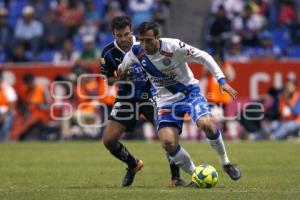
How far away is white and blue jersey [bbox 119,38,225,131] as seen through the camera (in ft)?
38.3

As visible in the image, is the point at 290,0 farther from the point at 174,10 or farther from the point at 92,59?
the point at 92,59

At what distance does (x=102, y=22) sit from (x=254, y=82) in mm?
5813

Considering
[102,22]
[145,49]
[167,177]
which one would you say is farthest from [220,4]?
[145,49]

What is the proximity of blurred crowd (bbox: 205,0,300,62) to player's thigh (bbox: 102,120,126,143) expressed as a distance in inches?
512

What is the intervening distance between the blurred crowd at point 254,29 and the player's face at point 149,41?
14.0m

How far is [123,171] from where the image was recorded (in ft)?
49.5

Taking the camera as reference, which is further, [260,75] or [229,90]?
[260,75]

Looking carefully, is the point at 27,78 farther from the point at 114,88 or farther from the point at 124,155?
the point at 124,155

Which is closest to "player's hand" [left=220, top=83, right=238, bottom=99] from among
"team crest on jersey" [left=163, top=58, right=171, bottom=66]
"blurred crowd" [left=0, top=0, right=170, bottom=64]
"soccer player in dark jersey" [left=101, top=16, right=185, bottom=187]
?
"team crest on jersey" [left=163, top=58, right=171, bottom=66]

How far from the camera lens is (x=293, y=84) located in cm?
2405

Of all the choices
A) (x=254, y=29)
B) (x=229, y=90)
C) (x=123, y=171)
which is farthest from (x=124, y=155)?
(x=254, y=29)

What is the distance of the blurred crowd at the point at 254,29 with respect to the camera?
84.9ft

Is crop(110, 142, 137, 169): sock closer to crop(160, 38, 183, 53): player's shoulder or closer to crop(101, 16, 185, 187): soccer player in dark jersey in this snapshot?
crop(101, 16, 185, 187): soccer player in dark jersey

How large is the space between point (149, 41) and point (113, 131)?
1725 mm
